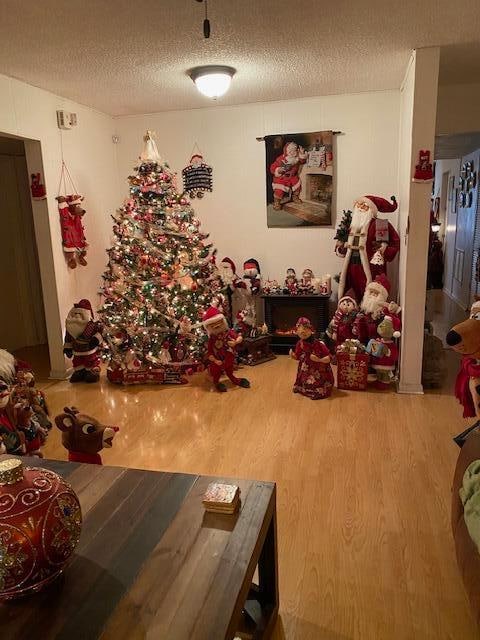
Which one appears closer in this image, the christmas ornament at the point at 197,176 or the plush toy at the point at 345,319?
the plush toy at the point at 345,319

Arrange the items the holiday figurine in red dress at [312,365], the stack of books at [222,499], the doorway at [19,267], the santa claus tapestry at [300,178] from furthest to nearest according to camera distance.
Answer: the doorway at [19,267]
the santa claus tapestry at [300,178]
the holiday figurine in red dress at [312,365]
the stack of books at [222,499]

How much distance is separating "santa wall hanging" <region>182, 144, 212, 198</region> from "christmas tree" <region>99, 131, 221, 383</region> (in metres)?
0.80

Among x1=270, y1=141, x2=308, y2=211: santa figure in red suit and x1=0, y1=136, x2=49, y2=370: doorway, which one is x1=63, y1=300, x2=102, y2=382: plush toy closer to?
x1=0, y1=136, x2=49, y2=370: doorway

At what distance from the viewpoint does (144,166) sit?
13.3ft

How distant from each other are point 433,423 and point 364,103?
2.91 metres

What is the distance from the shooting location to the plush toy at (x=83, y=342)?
13.2ft

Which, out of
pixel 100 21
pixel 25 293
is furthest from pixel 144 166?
pixel 25 293

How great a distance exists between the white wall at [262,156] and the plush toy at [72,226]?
108 centimetres

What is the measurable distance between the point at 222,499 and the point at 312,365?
2.29m

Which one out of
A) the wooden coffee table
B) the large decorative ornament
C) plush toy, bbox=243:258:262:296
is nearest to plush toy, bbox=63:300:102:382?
plush toy, bbox=243:258:262:296

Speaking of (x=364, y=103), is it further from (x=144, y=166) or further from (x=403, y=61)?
(x=144, y=166)

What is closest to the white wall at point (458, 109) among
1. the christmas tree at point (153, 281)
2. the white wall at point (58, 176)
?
the christmas tree at point (153, 281)

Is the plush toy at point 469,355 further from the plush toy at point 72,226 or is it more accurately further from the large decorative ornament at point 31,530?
the plush toy at point 72,226

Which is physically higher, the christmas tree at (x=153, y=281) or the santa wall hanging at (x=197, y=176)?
the santa wall hanging at (x=197, y=176)
